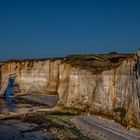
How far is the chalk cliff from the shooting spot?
84.9ft

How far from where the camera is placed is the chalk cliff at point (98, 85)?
84.9ft

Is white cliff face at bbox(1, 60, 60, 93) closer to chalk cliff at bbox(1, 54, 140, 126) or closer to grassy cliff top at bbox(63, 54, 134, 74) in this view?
chalk cliff at bbox(1, 54, 140, 126)

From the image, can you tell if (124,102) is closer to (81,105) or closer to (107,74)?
(107,74)

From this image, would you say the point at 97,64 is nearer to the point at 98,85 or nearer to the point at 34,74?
the point at 98,85

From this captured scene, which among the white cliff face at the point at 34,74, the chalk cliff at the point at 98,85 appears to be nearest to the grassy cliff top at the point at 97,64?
the chalk cliff at the point at 98,85

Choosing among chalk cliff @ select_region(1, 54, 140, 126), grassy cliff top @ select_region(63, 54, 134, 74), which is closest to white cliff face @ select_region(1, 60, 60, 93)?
chalk cliff @ select_region(1, 54, 140, 126)

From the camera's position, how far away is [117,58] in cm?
4231

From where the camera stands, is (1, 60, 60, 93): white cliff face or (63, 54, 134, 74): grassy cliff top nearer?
A: (63, 54, 134, 74): grassy cliff top

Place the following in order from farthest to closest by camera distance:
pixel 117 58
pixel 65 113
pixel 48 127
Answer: pixel 117 58 → pixel 65 113 → pixel 48 127

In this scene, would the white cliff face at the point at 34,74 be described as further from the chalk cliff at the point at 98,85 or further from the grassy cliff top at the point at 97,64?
the grassy cliff top at the point at 97,64

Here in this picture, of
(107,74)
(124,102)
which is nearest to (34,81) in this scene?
(107,74)

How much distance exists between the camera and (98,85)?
3203cm

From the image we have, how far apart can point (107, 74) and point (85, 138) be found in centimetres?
818

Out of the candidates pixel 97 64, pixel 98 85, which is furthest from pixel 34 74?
pixel 98 85
